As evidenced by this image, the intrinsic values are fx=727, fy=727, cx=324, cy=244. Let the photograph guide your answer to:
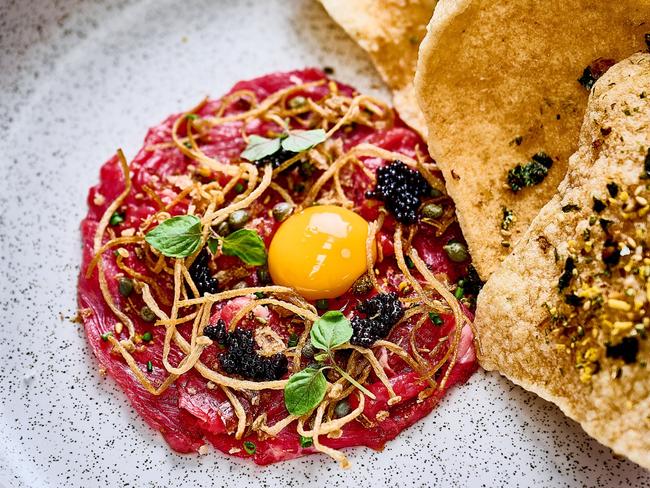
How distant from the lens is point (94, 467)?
15.9ft

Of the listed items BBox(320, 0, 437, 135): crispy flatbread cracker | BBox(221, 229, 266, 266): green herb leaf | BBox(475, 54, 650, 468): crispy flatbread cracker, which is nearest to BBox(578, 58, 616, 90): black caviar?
BBox(475, 54, 650, 468): crispy flatbread cracker

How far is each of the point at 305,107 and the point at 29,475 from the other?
329cm

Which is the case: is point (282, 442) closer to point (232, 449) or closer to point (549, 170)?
point (232, 449)

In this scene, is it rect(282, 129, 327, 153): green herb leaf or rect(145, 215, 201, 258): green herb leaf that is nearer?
rect(145, 215, 201, 258): green herb leaf

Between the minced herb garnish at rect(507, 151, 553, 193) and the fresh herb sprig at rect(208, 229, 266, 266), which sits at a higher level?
the fresh herb sprig at rect(208, 229, 266, 266)

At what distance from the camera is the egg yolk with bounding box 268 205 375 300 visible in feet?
16.1

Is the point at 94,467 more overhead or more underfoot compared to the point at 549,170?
more overhead

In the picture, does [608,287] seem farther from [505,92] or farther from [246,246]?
[246,246]

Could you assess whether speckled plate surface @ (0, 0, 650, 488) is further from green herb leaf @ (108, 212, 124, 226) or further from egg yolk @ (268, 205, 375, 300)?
egg yolk @ (268, 205, 375, 300)

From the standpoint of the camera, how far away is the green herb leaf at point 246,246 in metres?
4.91

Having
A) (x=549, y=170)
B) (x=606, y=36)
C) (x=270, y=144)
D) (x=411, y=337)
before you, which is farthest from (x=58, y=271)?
(x=606, y=36)

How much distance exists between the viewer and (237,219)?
5164mm

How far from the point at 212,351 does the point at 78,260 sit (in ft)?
4.54

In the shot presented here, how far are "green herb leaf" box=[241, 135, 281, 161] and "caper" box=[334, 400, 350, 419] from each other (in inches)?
71.7
